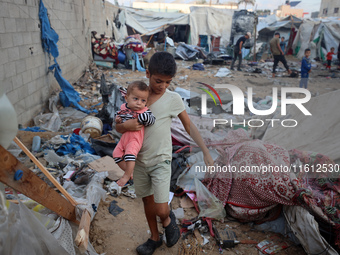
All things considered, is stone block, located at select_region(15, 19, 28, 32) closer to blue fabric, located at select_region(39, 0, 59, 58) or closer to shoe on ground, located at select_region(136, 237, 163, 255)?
blue fabric, located at select_region(39, 0, 59, 58)

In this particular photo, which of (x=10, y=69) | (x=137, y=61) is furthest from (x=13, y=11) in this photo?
(x=137, y=61)

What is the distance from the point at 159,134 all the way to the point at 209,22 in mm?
16832

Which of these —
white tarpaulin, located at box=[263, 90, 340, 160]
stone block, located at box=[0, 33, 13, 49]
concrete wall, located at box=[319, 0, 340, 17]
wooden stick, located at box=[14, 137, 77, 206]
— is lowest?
white tarpaulin, located at box=[263, 90, 340, 160]

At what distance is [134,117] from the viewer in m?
1.68

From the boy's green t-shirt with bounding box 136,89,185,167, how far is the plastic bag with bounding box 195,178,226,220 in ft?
3.82

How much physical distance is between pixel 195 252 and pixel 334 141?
6.60 feet

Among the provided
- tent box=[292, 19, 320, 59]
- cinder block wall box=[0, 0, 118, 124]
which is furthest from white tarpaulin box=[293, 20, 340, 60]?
→ cinder block wall box=[0, 0, 118, 124]

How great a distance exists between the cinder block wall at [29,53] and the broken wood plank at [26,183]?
319 centimetres

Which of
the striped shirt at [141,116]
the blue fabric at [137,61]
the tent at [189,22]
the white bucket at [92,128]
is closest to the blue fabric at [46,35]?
the white bucket at [92,128]

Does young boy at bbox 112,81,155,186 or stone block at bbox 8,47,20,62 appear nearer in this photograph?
young boy at bbox 112,81,155,186

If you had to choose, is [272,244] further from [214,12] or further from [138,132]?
[214,12]

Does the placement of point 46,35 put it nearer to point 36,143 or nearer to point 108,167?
point 36,143

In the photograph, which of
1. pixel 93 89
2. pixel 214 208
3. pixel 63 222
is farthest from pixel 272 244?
pixel 93 89

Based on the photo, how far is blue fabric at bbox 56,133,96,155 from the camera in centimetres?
370
